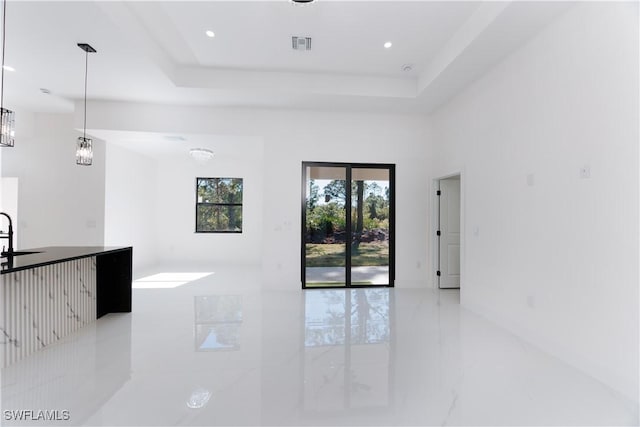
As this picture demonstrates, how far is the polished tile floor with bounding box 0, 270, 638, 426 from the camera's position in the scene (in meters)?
2.01

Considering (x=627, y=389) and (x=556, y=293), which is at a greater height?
(x=556, y=293)

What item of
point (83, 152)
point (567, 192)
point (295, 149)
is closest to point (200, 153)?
point (295, 149)

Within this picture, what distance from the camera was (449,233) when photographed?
550cm

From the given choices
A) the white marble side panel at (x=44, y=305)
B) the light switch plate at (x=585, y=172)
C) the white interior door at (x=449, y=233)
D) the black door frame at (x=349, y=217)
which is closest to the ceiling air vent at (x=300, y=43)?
the black door frame at (x=349, y=217)

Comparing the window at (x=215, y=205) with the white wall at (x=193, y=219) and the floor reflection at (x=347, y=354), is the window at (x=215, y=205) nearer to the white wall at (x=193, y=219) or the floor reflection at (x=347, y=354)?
the white wall at (x=193, y=219)

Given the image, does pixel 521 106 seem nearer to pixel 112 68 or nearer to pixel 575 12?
pixel 575 12

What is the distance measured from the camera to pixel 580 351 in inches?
104

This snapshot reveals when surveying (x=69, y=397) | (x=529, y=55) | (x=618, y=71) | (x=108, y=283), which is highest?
(x=529, y=55)

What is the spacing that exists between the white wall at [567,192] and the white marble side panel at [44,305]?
15.9 ft

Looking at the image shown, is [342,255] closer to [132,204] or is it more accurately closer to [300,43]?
[300,43]

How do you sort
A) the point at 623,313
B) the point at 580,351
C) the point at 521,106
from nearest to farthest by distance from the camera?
the point at 623,313 < the point at 580,351 < the point at 521,106

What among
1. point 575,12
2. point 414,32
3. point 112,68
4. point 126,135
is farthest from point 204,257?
point 575,12

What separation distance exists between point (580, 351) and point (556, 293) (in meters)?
0.50

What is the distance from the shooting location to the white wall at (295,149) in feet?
17.1
